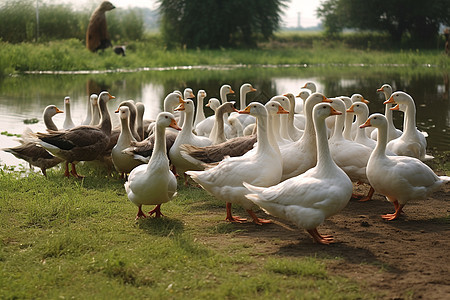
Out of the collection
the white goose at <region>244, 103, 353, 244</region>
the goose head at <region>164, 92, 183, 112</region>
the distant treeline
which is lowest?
the white goose at <region>244, 103, 353, 244</region>

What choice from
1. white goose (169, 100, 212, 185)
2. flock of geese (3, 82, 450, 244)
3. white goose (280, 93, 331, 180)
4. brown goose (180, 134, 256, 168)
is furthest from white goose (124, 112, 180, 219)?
white goose (280, 93, 331, 180)

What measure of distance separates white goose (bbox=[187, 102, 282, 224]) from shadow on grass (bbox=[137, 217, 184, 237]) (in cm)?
58

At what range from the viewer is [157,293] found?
4.68 metres

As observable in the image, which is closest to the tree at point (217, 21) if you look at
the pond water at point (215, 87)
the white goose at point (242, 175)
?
the pond water at point (215, 87)

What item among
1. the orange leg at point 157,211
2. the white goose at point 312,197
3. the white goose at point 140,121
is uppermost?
the white goose at point 140,121

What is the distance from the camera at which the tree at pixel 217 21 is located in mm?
44094

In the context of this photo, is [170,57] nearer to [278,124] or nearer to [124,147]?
[124,147]

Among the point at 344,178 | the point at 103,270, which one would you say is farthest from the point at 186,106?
the point at 103,270

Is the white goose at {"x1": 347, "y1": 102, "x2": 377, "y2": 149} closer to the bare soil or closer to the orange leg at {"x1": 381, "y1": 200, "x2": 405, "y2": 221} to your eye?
the bare soil

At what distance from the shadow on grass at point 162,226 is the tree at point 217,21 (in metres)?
37.9

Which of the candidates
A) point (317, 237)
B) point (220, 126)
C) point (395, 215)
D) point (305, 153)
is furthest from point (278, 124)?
point (317, 237)

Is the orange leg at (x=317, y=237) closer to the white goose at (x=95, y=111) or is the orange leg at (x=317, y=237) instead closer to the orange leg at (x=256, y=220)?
the orange leg at (x=256, y=220)

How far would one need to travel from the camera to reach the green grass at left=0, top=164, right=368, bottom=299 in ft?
15.6

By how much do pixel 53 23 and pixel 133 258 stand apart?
3686cm
